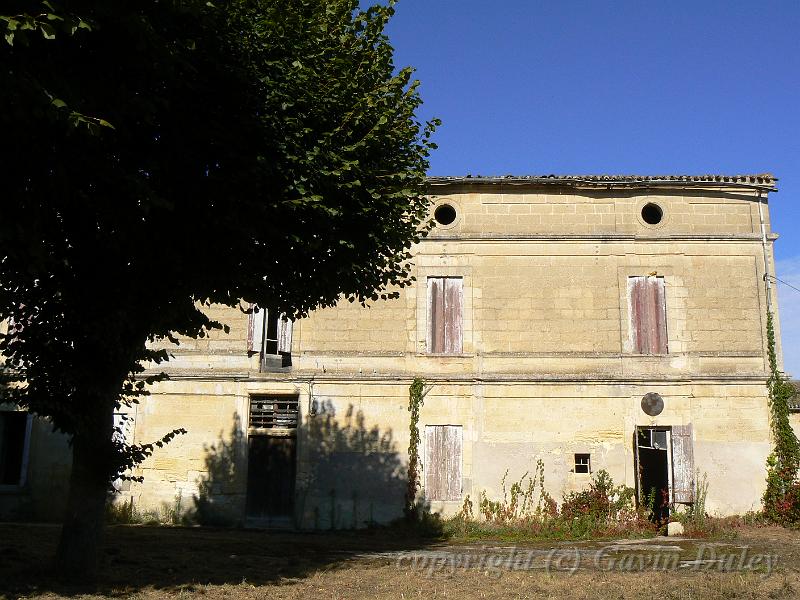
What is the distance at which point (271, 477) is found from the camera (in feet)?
50.2

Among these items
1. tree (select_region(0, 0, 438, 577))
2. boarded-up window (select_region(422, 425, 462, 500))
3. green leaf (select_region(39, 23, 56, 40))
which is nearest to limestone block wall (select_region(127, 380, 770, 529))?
boarded-up window (select_region(422, 425, 462, 500))

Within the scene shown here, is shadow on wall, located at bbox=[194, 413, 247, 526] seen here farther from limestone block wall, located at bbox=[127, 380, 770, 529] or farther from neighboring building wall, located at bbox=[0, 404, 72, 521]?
neighboring building wall, located at bbox=[0, 404, 72, 521]

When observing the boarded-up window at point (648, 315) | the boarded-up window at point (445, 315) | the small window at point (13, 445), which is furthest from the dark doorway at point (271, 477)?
the boarded-up window at point (648, 315)

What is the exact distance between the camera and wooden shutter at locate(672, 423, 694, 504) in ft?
47.8

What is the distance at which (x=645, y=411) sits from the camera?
15086 millimetres

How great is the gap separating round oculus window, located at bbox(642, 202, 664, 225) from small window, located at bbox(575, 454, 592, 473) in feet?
16.5

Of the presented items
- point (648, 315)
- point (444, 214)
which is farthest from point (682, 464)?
point (444, 214)

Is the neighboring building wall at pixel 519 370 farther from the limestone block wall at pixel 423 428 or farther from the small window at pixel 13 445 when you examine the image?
the small window at pixel 13 445

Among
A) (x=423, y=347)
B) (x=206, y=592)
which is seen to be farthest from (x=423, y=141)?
(x=423, y=347)

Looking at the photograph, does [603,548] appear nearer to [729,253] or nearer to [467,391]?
[467,391]

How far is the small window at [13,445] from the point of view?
50.4 ft

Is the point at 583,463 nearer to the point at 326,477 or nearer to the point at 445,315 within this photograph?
the point at 445,315

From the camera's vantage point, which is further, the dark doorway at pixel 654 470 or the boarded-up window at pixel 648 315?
the boarded-up window at pixel 648 315

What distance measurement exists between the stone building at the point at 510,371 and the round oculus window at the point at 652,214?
3 cm
